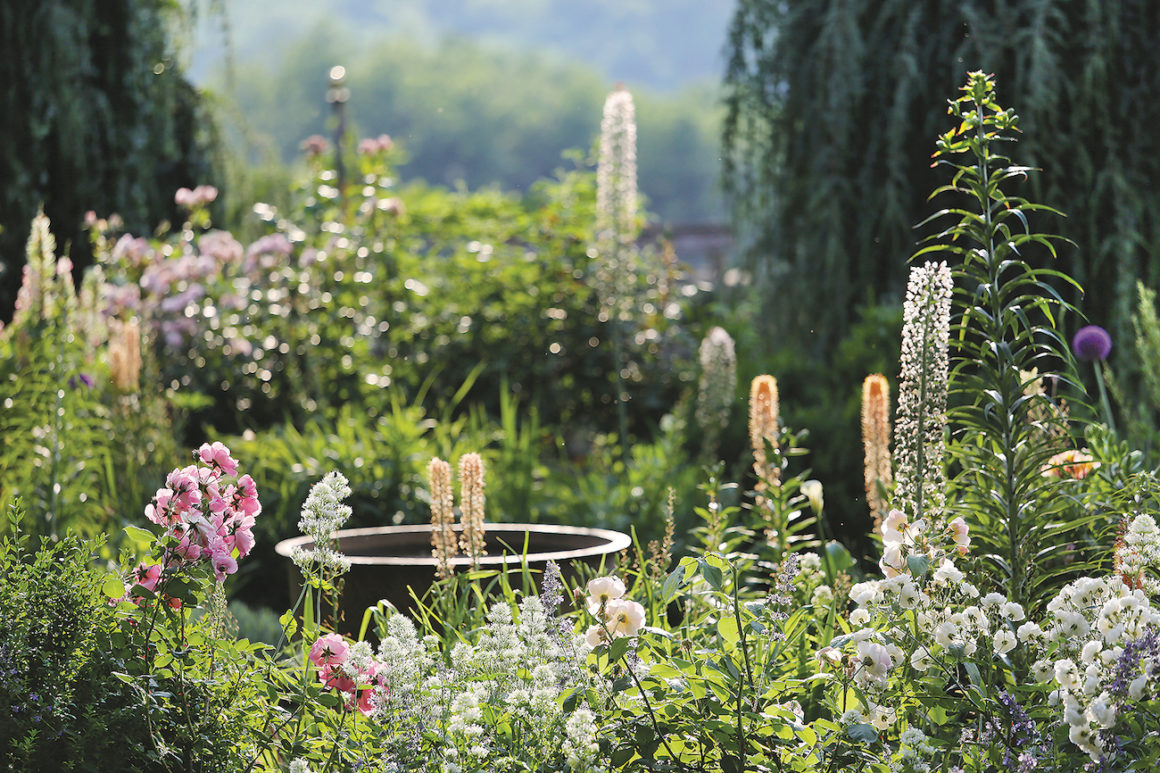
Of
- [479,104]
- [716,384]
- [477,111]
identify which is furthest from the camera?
[479,104]

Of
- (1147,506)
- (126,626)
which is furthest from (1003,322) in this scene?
(126,626)

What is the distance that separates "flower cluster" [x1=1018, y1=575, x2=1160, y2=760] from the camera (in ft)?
4.37

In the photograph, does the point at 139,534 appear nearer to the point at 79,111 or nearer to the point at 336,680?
the point at 336,680

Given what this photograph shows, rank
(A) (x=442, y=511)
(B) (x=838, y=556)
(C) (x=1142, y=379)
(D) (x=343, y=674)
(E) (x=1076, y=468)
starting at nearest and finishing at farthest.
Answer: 1. (D) (x=343, y=674)
2. (A) (x=442, y=511)
3. (B) (x=838, y=556)
4. (E) (x=1076, y=468)
5. (C) (x=1142, y=379)

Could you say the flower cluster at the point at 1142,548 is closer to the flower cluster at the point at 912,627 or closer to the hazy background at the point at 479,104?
Answer: the flower cluster at the point at 912,627

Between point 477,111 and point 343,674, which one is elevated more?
point 477,111

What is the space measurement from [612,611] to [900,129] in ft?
12.0

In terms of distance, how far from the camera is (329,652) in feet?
5.59

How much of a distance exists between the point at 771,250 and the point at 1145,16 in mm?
1929

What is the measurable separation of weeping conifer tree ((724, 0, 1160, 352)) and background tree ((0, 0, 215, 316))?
136 inches

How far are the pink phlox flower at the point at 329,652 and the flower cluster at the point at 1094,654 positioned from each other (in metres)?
1.03

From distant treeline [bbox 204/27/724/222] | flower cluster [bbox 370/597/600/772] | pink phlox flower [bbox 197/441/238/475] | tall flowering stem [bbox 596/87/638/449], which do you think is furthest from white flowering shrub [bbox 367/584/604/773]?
distant treeline [bbox 204/27/724/222]

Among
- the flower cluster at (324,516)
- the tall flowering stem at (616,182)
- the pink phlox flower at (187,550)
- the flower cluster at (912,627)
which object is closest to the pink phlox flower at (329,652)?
the flower cluster at (324,516)

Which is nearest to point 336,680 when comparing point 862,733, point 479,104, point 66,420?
point 862,733
